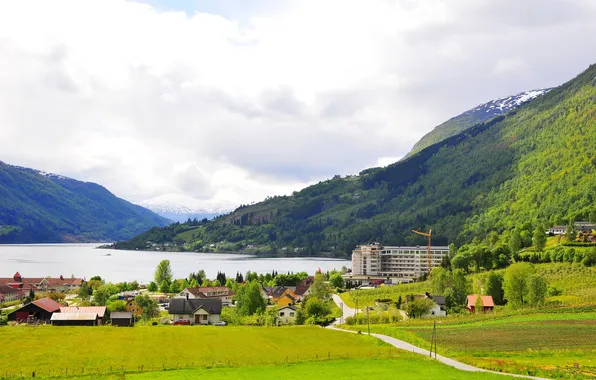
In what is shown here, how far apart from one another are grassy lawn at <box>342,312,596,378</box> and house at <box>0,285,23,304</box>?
101m

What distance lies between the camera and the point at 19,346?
55.7 meters

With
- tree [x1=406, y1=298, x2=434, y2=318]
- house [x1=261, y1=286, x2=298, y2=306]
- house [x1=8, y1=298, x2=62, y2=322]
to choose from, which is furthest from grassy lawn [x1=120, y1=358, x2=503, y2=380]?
house [x1=261, y1=286, x2=298, y2=306]

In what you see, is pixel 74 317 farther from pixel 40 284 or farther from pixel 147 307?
pixel 40 284

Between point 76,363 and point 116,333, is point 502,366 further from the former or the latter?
point 116,333

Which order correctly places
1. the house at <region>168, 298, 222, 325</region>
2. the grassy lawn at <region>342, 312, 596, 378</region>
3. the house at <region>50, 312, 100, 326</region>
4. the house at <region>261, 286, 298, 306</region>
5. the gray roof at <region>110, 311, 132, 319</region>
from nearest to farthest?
the grassy lawn at <region>342, 312, 596, 378</region> < the house at <region>50, 312, 100, 326</region> < the gray roof at <region>110, 311, 132, 319</region> < the house at <region>168, 298, 222, 325</region> < the house at <region>261, 286, 298, 306</region>

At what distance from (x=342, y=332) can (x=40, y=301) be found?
5088 centimetres

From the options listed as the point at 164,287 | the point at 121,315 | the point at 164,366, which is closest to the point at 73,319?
the point at 121,315

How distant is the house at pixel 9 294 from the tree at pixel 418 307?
96822 millimetres

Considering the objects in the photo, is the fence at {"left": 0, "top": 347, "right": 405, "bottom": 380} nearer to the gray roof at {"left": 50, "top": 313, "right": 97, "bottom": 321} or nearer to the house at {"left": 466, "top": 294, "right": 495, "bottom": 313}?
the gray roof at {"left": 50, "top": 313, "right": 97, "bottom": 321}

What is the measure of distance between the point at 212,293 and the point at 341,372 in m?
92.7

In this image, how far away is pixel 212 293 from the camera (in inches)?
5335

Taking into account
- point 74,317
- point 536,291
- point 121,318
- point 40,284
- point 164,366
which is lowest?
point 164,366

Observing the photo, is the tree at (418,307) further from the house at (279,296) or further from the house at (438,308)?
the house at (279,296)

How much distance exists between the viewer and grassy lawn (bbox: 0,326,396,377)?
50.0 m
